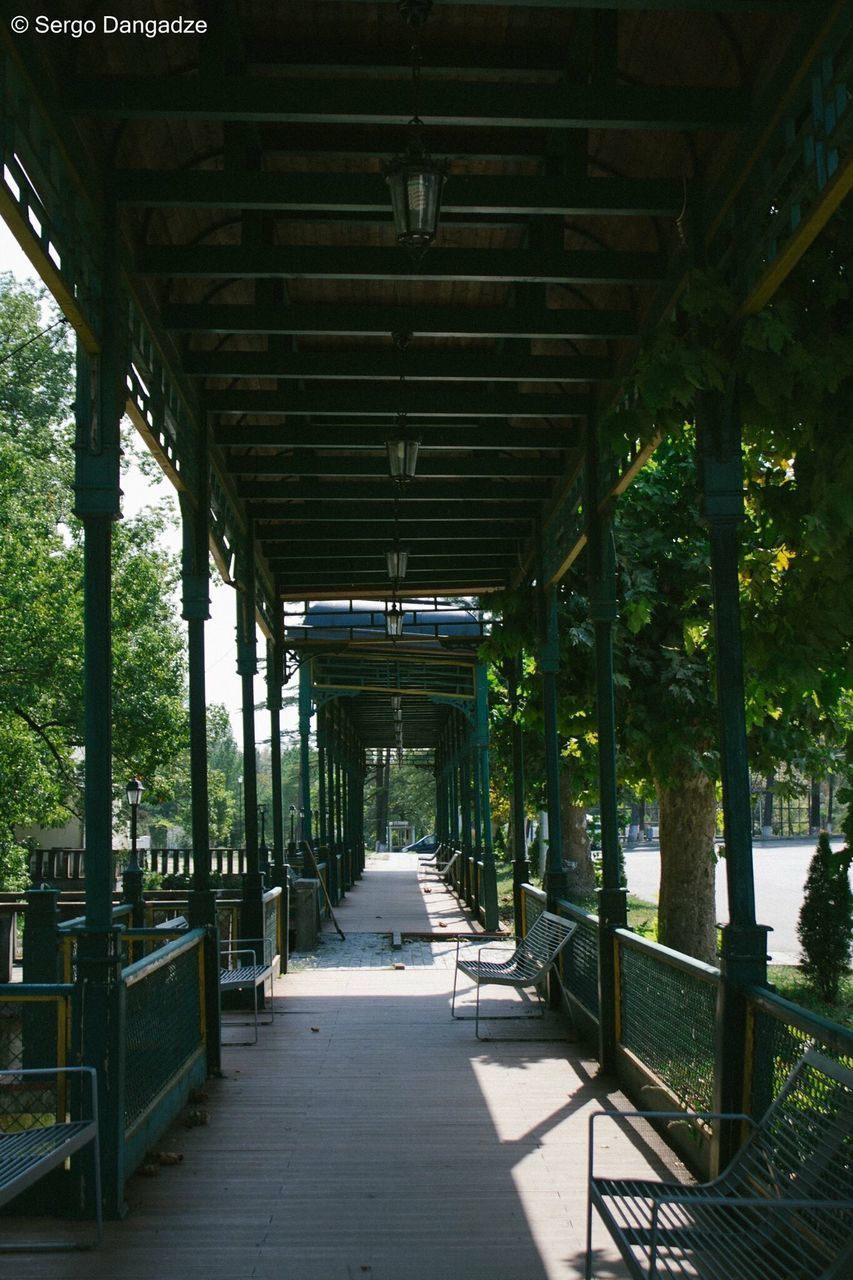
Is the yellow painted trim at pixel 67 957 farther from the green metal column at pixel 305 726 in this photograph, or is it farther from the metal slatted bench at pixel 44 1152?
the green metal column at pixel 305 726

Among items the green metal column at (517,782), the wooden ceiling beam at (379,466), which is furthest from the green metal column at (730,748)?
the green metal column at (517,782)

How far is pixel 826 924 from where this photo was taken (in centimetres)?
1585

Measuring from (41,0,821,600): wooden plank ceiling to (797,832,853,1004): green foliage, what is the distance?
8204mm

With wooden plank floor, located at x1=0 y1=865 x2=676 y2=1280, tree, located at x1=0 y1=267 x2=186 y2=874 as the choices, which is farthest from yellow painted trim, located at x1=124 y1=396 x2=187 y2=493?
tree, located at x1=0 y1=267 x2=186 y2=874

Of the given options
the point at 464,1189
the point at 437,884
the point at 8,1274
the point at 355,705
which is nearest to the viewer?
the point at 8,1274

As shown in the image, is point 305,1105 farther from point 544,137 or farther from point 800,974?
point 800,974

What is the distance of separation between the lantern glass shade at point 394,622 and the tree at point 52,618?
8789 millimetres

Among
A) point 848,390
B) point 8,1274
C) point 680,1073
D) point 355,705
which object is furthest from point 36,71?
point 355,705

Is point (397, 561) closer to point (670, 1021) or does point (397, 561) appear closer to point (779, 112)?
point (670, 1021)

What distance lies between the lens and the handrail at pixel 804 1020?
13.7ft

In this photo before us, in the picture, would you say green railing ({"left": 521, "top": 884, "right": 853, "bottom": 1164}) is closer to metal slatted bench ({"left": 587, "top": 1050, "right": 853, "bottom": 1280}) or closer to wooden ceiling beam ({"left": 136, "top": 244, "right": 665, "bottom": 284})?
metal slatted bench ({"left": 587, "top": 1050, "right": 853, "bottom": 1280})

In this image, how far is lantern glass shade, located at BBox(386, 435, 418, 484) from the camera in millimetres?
8641

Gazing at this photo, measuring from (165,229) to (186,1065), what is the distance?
4.85m

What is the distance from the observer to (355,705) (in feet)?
108
